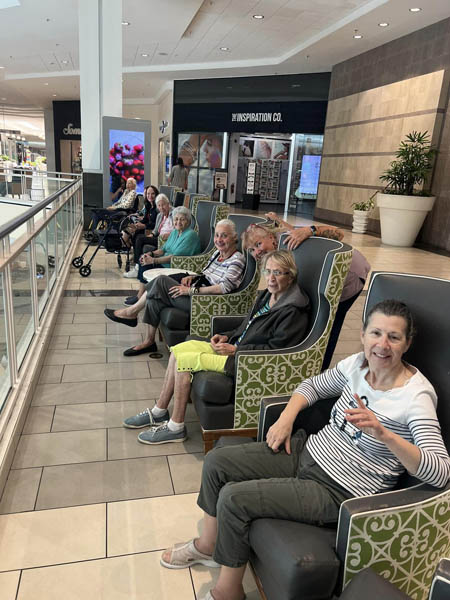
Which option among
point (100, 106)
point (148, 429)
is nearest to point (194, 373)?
point (148, 429)

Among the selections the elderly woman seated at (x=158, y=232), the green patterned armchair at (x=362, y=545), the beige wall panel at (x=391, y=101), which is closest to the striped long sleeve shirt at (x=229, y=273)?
the elderly woman seated at (x=158, y=232)

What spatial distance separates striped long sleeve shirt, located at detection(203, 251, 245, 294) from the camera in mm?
3178

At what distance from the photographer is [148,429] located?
2.51 meters

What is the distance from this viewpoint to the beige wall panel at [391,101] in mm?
8812

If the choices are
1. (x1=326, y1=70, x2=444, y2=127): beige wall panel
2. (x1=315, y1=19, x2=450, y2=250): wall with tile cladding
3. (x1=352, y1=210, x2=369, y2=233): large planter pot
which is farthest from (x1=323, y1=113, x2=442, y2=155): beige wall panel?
(x1=352, y1=210, x2=369, y2=233): large planter pot

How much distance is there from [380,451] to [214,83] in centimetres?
1595

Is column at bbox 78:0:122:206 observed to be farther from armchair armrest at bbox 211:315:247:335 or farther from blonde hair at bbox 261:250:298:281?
blonde hair at bbox 261:250:298:281

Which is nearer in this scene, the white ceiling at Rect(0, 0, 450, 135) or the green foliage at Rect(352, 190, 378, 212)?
the white ceiling at Rect(0, 0, 450, 135)

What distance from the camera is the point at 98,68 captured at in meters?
8.48

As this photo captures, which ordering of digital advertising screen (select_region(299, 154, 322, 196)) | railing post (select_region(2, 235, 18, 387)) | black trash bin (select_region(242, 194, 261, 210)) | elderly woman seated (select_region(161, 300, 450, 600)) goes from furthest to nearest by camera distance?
black trash bin (select_region(242, 194, 261, 210))
digital advertising screen (select_region(299, 154, 322, 196))
railing post (select_region(2, 235, 18, 387))
elderly woman seated (select_region(161, 300, 450, 600))

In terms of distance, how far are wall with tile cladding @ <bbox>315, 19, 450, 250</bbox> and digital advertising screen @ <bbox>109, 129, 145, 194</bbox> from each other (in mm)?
5447

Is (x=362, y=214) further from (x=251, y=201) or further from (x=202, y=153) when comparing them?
(x=202, y=153)

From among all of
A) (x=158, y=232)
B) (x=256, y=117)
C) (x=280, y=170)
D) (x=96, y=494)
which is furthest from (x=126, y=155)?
(x=280, y=170)

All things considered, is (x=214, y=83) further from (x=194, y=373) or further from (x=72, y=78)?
(x=194, y=373)
